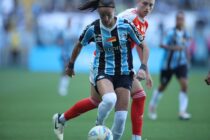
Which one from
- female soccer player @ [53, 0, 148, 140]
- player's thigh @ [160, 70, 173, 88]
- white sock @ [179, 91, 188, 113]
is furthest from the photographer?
player's thigh @ [160, 70, 173, 88]

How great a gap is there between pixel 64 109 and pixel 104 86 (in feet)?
20.1

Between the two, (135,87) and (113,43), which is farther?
(135,87)

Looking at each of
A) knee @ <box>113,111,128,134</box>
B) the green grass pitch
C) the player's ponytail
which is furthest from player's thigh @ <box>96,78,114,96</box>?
the green grass pitch

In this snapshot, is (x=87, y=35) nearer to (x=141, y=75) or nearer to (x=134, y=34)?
(x=134, y=34)

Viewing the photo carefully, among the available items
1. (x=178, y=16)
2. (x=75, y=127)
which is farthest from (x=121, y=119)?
(x=178, y=16)

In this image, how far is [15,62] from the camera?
3272 centimetres

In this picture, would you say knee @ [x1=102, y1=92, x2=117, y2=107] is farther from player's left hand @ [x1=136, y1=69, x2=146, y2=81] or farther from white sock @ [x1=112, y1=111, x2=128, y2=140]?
player's left hand @ [x1=136, y1=69, x2=146, y2=81]

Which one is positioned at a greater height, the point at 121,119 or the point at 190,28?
the point at 190,28

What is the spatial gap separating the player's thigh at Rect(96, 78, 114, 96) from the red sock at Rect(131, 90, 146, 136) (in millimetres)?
644

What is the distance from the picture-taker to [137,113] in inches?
388

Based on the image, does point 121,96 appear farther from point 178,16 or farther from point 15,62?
point 15,62

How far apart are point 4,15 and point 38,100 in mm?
15174

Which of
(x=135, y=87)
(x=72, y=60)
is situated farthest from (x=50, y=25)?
(x=135, y=87)

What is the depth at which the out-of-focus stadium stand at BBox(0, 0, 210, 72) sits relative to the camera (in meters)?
29.8
